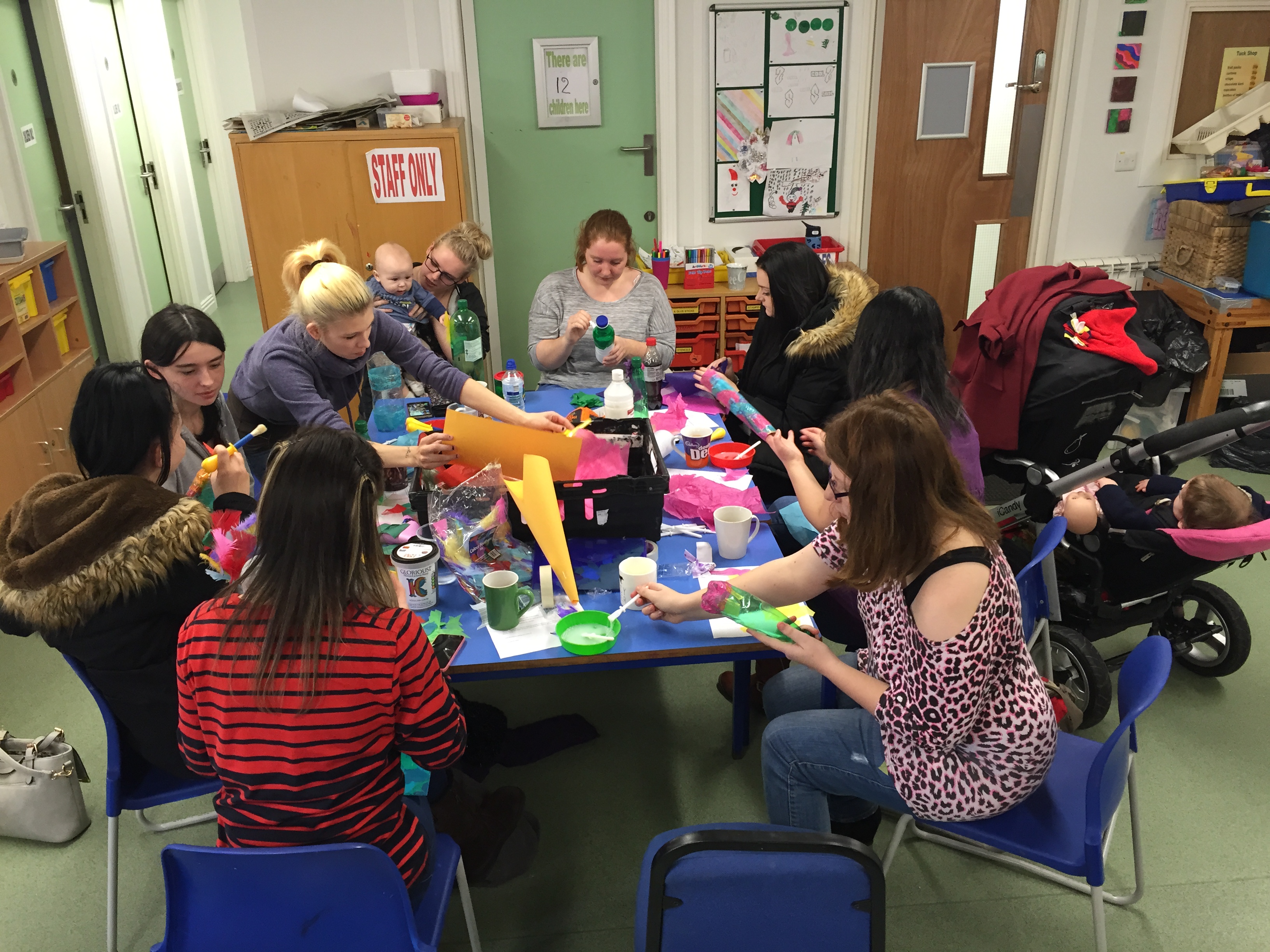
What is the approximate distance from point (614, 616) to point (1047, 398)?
2.07 m

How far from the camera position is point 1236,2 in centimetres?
490

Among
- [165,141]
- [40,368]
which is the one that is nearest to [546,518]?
[40,368]

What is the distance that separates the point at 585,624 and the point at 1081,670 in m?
1.57

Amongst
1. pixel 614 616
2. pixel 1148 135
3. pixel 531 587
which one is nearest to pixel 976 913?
pixel 614 616

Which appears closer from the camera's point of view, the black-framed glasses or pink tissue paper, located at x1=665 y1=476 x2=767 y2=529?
pink tissue paper, located at x1=665 y1=476 x2=767 y2=529

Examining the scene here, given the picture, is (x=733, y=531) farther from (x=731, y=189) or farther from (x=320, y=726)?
(x=731, y=189)

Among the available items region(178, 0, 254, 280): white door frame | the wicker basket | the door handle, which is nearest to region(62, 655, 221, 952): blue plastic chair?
the door handle

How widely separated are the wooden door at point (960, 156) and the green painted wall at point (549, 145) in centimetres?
132

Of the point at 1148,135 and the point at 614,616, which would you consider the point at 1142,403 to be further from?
the point at 614,616

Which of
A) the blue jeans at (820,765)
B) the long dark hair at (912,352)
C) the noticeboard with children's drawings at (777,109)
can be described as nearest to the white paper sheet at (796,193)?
the noticeboard with children's drawings at (777,109)

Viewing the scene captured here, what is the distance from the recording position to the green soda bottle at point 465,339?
11.5ft

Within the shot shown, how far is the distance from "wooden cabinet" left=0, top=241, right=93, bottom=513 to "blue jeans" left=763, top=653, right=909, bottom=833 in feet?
10.1

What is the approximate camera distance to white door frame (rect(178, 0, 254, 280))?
7.42 metres

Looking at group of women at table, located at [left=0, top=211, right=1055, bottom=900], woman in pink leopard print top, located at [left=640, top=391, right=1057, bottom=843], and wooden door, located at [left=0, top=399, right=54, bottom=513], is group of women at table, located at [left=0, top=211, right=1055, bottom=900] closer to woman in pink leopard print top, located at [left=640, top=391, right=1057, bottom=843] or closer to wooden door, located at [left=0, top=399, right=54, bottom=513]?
woman in pink leopard print top, located at [left=640, top=391, right=1057, bottom=843]
